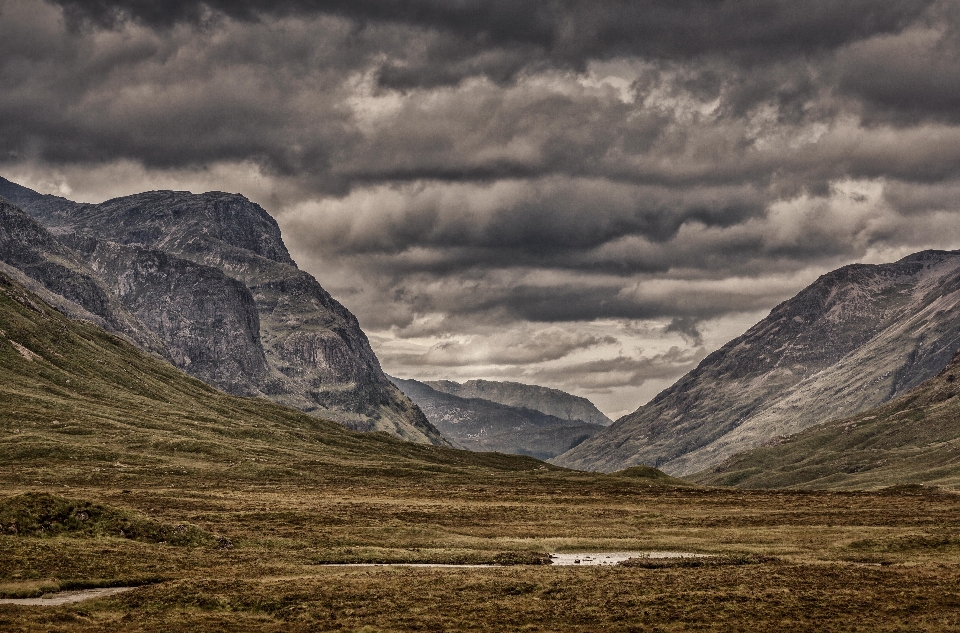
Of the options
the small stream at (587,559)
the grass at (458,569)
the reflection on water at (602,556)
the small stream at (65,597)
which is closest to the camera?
the grass at (458,569)

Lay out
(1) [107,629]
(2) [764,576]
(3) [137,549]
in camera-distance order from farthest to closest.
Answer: (3) [137,549] → (2) [764,576] → (1) [107,629]

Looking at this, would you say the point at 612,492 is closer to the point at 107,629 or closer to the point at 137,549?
the point at 137,549

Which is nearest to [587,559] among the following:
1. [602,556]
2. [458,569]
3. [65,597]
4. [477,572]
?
[602,556]

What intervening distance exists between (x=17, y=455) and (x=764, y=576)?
559ft

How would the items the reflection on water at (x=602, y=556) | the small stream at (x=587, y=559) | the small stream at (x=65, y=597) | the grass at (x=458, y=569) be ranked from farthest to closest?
the reflection on water at (x=602, y=556) → the small stream at (x=587, y=559) → the small stream at (x=65, y=597) → the grass at (x=458, y=569)

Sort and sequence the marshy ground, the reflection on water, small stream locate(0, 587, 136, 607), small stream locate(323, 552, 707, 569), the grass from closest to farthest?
the marshy ground, the grass, small stream locate(0, 587, 136, 607), small stream locate(323, 552, 707, 569), the reflection on water

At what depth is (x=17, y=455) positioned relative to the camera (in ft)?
641

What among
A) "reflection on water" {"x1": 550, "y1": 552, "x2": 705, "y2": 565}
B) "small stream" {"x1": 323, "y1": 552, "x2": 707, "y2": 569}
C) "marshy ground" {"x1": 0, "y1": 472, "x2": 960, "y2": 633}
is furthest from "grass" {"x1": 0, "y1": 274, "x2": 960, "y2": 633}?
"reflection on water" {"x1": 550, "y1": 552, "x2": 705, "y2": 565}

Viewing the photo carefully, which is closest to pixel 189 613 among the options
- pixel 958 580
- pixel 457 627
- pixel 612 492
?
pixel 457 627

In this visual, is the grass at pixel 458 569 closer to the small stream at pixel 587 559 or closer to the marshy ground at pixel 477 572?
the marshy ground at pixel 477 572

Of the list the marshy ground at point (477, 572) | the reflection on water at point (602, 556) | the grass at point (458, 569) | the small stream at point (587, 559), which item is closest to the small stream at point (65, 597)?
the grass at point (458, 569)

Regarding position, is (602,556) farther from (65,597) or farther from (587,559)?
(65,597)

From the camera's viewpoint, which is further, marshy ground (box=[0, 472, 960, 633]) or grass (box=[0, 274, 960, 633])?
grass (box=[0, 274, 960, 633])

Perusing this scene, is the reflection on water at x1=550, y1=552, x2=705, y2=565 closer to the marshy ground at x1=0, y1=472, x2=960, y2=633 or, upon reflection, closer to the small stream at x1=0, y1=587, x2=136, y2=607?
the marshy ground at x1=0, y1=472, x2=960, y2=633
